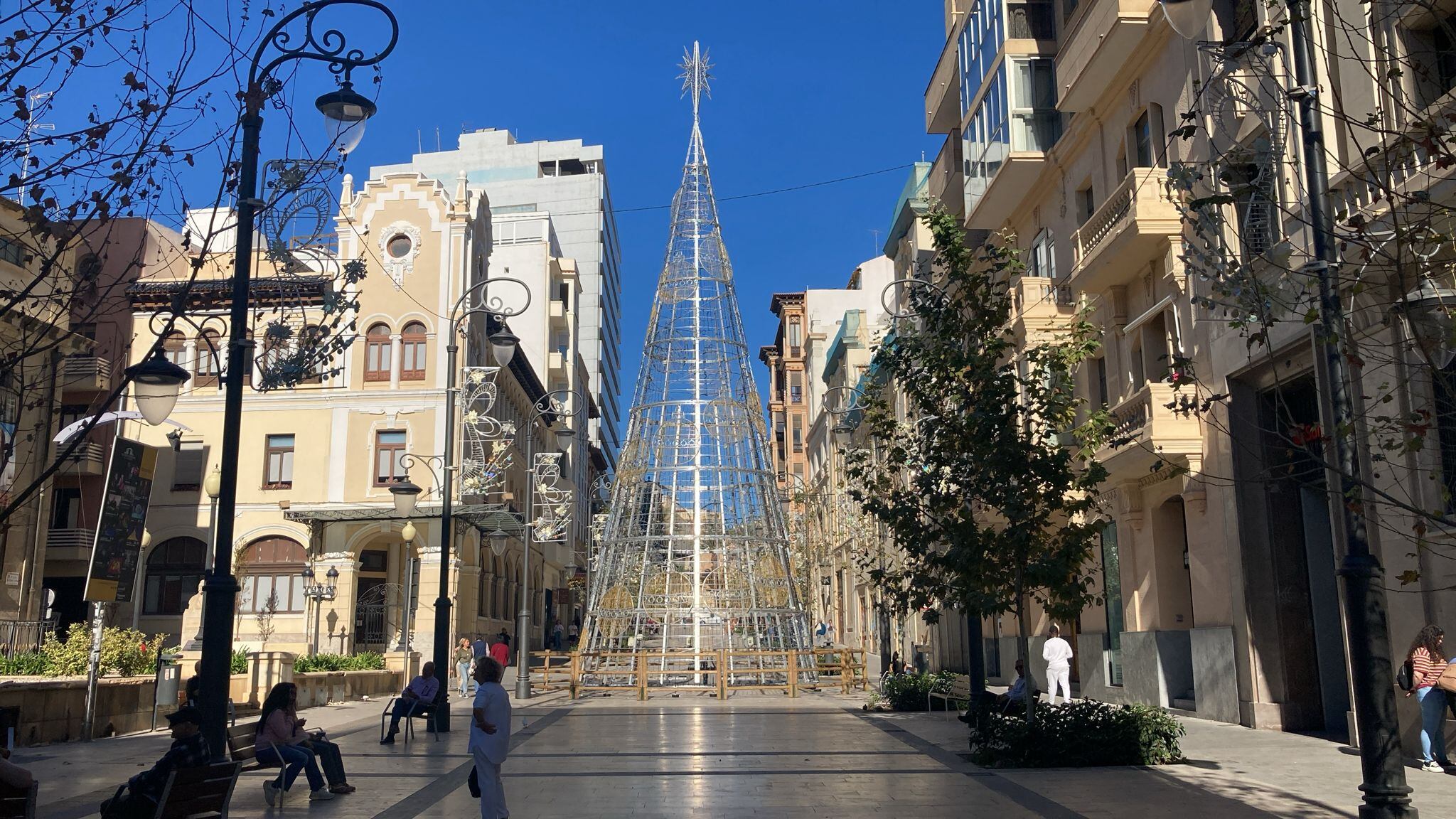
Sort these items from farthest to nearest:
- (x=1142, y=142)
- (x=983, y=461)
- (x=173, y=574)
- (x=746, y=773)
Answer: (x=173, y=574) < (x=1142, y=142) < (x=983, y=461) < (x=746, y=773)

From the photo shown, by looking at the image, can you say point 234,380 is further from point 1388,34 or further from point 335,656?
point 335,656

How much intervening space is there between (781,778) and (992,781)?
2237mm

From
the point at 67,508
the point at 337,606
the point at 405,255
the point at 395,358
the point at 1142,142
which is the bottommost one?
the point at 337,606

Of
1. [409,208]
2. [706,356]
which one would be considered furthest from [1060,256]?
[409,208]

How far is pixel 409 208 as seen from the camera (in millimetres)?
40781

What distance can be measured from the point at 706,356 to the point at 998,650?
11.1 meters

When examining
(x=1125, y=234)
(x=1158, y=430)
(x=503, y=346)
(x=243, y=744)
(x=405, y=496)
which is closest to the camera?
(x=243, y=744)

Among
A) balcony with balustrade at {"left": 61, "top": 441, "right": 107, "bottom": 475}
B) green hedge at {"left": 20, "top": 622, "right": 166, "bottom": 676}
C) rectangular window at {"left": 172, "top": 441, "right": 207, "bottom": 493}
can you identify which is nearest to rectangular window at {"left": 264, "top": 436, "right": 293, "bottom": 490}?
rectangular window at {"left": 172, "top": 441, "right": 207, "bottom": 493}

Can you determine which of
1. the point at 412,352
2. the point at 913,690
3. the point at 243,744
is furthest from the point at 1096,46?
the point at 412,352

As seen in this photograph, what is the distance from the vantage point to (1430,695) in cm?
1233

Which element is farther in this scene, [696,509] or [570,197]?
[570,197]

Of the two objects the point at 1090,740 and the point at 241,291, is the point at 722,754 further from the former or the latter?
the point at 241,291

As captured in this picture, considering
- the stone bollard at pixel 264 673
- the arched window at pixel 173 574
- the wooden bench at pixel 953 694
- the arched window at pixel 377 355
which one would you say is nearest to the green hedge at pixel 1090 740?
the wooden bench at pixel 953 694

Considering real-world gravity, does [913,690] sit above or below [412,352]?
below
